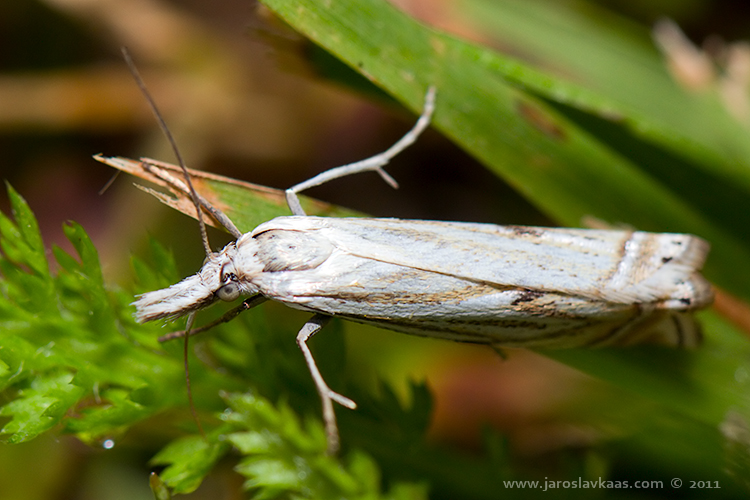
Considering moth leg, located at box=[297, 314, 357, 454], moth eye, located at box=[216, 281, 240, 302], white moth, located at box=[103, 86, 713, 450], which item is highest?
white moth, located at box=[103, 86, 713, 450]

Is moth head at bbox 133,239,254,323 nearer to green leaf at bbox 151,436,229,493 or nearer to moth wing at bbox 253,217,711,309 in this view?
moth wing at bbox 253,217,711,309

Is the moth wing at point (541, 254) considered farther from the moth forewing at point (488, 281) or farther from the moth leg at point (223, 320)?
the moth leg at point (223, 320)

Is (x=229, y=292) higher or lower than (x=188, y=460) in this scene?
higher

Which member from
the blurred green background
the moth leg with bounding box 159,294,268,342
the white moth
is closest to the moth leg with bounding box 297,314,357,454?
the white moth

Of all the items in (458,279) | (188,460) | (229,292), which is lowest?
(188,460)

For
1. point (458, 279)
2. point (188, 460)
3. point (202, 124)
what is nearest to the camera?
point (188, 460)

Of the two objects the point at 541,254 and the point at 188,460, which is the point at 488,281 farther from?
the point at 188,460

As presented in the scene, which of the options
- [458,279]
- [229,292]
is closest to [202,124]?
[229,292]

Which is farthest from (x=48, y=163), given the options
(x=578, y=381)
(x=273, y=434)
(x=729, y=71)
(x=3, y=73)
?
(x=729, y=71)
